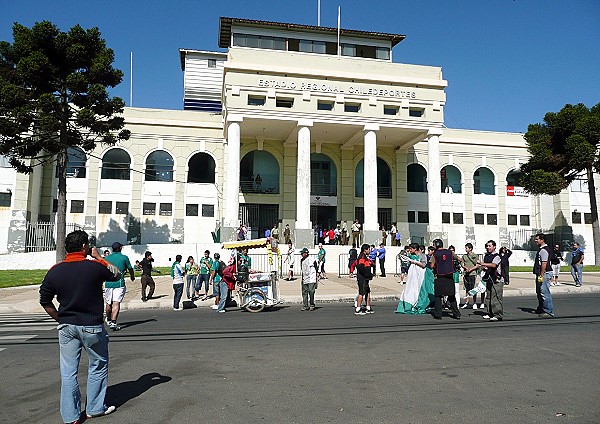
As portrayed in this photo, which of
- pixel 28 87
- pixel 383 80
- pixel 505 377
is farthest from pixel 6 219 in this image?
pixel 505 377

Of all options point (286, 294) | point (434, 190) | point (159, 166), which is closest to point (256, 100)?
point (159, 166)

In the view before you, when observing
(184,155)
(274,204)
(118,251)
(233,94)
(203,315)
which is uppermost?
(233,94)

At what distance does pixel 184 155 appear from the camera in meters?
36.0

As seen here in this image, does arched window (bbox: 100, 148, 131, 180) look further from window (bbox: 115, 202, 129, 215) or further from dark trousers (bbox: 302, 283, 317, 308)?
dark trousers (bbox: 302, 283, 317, 308)

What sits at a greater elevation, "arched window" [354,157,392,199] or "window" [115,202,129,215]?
"arched window" [354,157,392,199]

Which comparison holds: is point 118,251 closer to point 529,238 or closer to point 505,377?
point 505,377

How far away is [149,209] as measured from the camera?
115ft

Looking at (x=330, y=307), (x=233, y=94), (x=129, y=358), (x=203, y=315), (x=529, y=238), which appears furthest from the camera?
(x=529, y=238)

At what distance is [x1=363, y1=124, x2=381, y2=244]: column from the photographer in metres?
31.6

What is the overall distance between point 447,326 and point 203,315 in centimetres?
625

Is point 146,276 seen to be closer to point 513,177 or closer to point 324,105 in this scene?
point 324,105

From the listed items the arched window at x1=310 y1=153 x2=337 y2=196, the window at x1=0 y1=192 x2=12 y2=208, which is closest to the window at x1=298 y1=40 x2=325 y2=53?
the arched window at x1=310 y1=153 x2=337 y2=196

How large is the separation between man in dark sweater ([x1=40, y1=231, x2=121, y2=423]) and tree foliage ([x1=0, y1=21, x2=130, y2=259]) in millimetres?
21291

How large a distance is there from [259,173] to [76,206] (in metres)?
14.1
